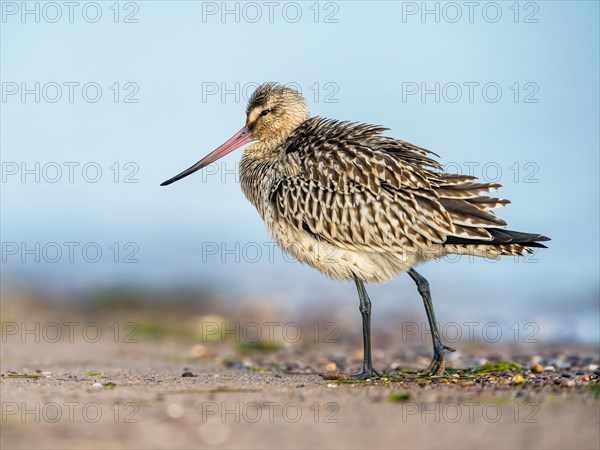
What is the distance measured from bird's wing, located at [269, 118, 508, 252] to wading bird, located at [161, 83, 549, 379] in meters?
0.01

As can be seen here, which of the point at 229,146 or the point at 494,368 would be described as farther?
the point at 229,146

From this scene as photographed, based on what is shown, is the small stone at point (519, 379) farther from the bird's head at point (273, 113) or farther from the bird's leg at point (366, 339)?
the bird's head at point (273, 113)

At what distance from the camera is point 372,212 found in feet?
36.0

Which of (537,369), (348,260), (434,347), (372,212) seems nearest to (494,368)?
(537,369)

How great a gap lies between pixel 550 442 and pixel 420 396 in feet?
6.02

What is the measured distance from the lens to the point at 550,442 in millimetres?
7344

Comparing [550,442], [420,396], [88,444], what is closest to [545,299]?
[420,396]

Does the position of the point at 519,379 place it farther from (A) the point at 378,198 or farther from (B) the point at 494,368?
(A) the point at 378,198

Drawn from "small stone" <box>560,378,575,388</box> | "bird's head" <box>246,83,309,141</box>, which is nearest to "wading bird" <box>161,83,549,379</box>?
"bird's head" <box>246,83,309,141</box>

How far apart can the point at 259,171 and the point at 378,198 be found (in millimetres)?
2029

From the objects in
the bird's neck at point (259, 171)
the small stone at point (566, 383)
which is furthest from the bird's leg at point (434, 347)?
the bird's neck at point (259, 171)

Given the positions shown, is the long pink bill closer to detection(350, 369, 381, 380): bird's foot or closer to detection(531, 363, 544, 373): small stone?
detection(350, 369, 381, 380): bird's foot

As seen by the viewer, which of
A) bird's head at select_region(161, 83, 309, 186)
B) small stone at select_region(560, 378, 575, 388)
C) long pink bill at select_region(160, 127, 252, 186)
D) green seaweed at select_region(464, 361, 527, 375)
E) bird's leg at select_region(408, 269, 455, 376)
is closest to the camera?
small stone at select_region(560, 378, 575, 388)

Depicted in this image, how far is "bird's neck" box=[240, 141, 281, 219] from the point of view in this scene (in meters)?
11.9
